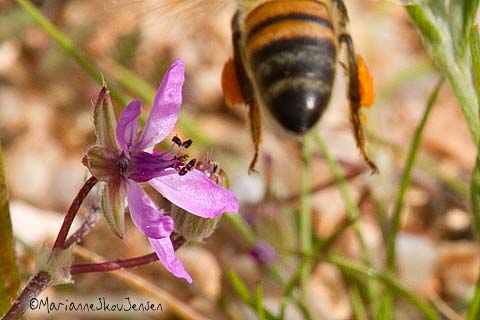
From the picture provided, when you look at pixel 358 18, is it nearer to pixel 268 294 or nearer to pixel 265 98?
pixel 268 294

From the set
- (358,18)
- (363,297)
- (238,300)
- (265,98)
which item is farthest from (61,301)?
(358,18)

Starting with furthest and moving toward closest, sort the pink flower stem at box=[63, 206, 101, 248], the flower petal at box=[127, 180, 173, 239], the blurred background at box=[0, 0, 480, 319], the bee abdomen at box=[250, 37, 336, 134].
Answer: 1. the blurred background at box=[0, 0, 480, 319]
2. the bee abdomen at box=[250, 37, 336, 134]
3. the pink flower stem at box=[63, 206, 101, 248]
4. the flower petal at box=[127, 180, 173, 239]

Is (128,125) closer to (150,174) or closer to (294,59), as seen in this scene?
(150,174)

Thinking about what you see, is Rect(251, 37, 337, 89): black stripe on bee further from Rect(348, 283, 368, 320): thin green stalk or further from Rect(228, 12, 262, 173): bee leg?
Rect(348, 283, 368, 320): thin green stalk

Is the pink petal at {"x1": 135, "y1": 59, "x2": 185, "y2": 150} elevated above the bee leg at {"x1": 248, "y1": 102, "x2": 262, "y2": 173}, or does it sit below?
above

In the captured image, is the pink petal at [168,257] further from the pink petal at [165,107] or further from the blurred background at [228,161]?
the blurred background at [228,161]

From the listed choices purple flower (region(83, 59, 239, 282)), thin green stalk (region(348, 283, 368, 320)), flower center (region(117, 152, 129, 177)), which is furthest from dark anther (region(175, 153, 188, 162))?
thin green stalk (region(348, 283, 368, 320))

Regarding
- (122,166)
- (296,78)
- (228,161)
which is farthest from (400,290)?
(228,161)
